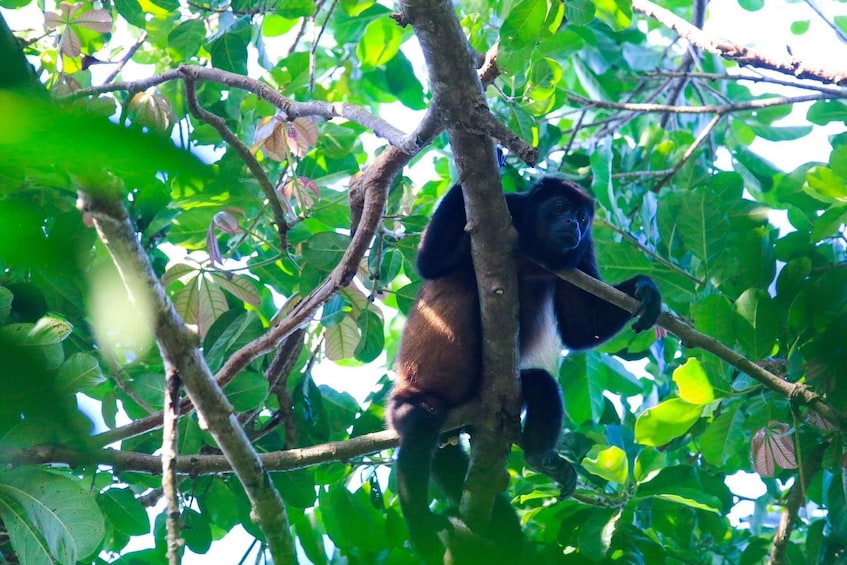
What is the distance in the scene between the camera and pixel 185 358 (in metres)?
1.58

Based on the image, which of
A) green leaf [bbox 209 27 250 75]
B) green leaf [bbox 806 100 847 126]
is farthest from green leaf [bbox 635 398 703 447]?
green leaf [bbox 209 27 250 75]

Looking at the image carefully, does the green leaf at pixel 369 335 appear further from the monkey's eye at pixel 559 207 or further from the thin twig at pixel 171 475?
the thin twig at pixel 171 475

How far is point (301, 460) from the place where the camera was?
338 centimetres

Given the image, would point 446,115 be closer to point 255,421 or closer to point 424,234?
point 424,234

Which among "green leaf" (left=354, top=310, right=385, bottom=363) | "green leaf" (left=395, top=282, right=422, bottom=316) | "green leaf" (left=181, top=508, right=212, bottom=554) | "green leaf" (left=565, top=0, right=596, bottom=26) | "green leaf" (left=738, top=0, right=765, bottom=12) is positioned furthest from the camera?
"green leaf" (left=738, top=0, right=765, bottom=12)

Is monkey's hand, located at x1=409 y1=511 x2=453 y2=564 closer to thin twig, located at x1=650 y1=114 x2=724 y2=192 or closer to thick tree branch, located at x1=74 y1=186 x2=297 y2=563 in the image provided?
thick tree branch, located at x1=74 y1=186 x2=297 y2=563

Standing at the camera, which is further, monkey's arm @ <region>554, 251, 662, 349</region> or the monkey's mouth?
monkey's arm @ <region>554, 251, 662, 349</region>

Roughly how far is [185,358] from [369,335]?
2818 mm

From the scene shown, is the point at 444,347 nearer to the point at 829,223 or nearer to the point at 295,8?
the point at 829,223

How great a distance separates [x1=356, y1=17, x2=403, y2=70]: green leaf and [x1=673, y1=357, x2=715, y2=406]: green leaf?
11.3ft

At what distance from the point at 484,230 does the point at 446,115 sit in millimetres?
553

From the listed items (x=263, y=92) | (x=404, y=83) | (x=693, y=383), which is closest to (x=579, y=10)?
(x=263, y=92)

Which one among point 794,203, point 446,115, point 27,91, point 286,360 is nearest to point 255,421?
point 286,360

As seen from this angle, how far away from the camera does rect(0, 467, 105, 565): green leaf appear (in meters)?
3.26
